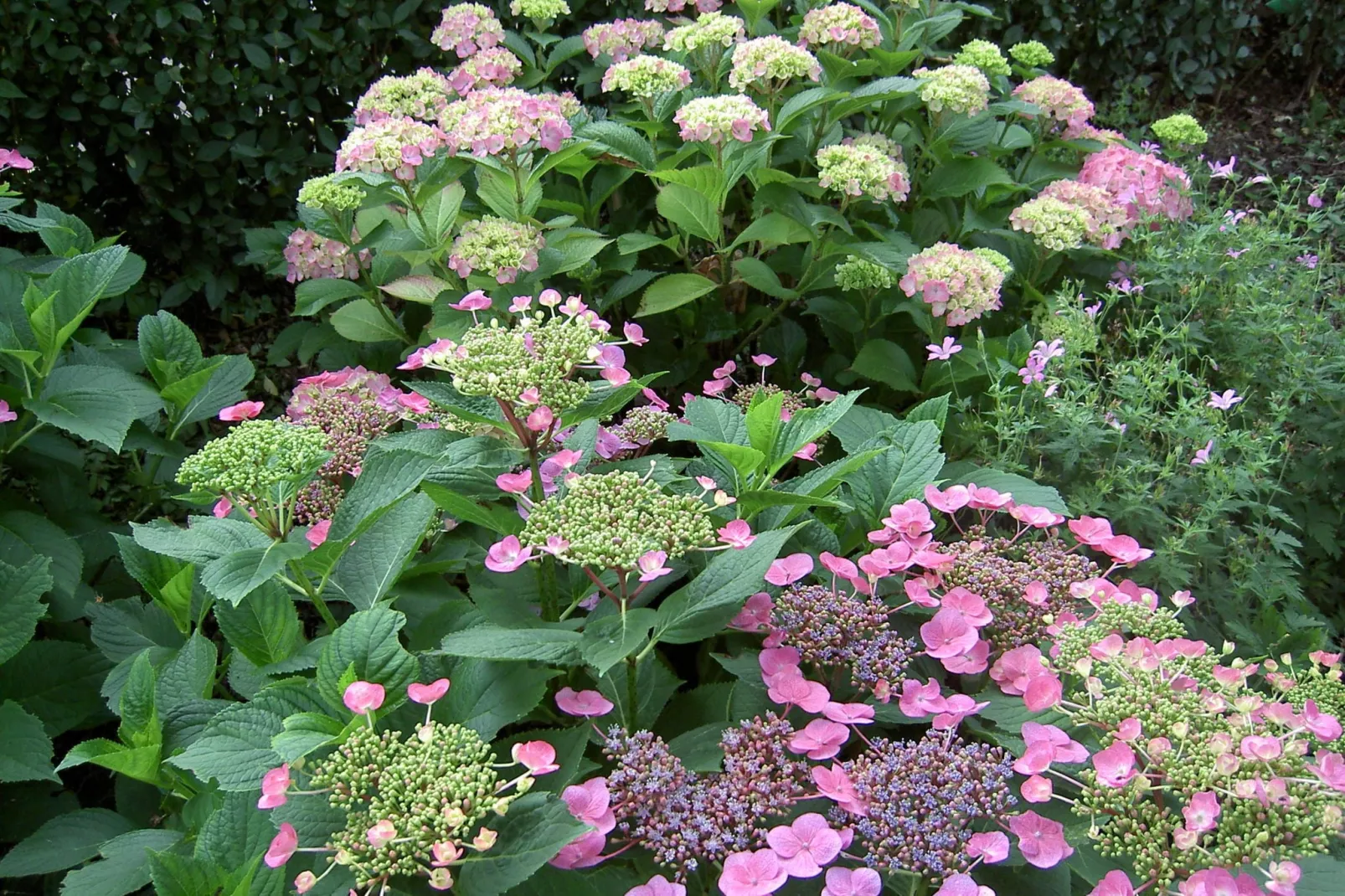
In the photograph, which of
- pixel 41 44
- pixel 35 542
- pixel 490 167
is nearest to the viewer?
pixel 35 542

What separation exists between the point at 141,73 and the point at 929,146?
2.67 metres

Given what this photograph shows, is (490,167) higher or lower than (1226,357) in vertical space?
higher

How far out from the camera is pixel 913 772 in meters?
1.08

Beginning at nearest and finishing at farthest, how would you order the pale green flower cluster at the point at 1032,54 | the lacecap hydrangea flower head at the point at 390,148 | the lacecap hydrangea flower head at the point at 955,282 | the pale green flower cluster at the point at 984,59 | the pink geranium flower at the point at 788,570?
the pink geranium flower at the point at 788,570, the lacecap hydrangea flower head at the point at 390,148, the lacecap hydrangea flower head at the point at 955,282, the pale green flower cluster at the point at 984,59, the pale green flower cluster at the point at 1032,54

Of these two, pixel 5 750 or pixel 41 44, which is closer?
pixel 5 750

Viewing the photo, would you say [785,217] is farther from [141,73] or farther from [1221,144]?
[1221,144]

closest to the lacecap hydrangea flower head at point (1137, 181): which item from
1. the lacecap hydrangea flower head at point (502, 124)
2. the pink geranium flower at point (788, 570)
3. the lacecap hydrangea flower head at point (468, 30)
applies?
the lacecap hydrangea flower head at point (502, 124)

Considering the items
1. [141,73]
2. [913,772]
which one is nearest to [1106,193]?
[913,772]

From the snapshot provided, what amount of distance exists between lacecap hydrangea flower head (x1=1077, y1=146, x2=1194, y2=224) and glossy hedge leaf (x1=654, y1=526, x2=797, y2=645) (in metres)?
1.96

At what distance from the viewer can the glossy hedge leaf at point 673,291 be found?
2.40 m

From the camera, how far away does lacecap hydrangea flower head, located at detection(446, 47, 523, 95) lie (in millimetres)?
2697

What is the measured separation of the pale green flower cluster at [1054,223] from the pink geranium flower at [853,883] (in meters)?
1.84

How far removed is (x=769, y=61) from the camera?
2.30m

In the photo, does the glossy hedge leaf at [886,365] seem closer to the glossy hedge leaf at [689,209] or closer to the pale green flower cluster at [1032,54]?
the glossy hedge leaf at [689,209]
